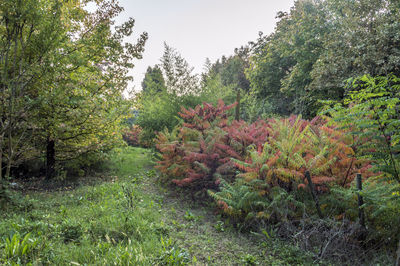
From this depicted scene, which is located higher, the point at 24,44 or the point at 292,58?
the point at 292,58

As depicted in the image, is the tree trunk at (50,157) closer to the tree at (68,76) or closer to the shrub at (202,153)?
the tree at (68,76)

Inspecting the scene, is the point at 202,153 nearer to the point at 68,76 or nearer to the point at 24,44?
the point at 68,76

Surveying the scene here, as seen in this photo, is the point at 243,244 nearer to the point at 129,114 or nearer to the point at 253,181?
the point at 253,181

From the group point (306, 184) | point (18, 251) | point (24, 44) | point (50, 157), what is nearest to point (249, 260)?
point (306, 184)

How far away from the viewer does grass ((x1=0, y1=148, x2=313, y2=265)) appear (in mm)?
2232

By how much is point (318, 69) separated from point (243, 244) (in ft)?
27.7

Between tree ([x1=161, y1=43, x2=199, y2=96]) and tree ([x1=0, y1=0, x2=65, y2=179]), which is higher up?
tree ([x1=161, y1=43, x2=199, y2=96])

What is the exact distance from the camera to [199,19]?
8.78m

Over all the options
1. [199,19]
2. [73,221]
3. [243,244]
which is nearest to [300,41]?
[199,19]

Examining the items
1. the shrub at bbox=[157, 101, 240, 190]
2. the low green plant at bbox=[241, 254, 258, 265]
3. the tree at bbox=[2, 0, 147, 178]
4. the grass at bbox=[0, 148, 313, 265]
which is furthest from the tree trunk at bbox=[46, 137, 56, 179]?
the low green plant at bbox=[241, 254, 258, 265]

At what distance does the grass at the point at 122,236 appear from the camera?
7.32ft

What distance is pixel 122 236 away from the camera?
2.85 meters

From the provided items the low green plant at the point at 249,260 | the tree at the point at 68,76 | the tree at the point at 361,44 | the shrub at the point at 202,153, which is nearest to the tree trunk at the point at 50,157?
the tree at the point at 68,76

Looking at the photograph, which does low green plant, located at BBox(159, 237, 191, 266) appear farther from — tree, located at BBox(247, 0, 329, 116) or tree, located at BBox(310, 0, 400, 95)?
tree, located at BBox(247, 0, 329, 116)
